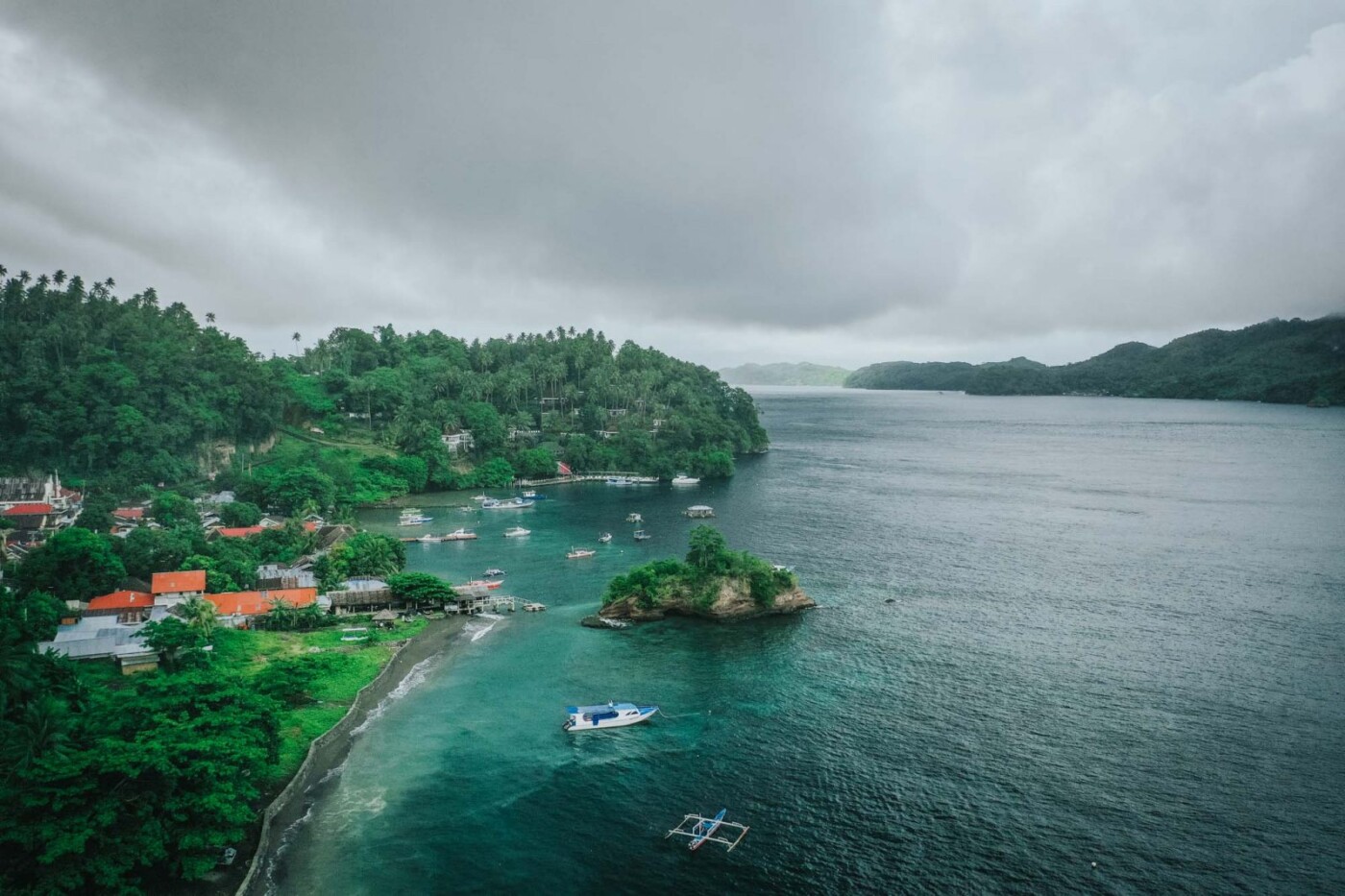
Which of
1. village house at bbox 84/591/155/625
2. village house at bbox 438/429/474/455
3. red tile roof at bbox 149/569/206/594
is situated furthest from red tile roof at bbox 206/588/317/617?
village house at bbox 438/429/474/455

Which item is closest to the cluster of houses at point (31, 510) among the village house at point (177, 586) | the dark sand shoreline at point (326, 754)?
the village house at point (177, 586)

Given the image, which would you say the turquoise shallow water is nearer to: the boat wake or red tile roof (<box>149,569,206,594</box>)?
the boat wake

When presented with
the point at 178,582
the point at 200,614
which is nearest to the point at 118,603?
the point at 178,582

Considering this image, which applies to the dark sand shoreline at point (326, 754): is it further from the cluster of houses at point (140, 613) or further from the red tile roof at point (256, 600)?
the cluster of houses at point (140, 613)

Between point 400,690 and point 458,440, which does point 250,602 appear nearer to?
point 400,690

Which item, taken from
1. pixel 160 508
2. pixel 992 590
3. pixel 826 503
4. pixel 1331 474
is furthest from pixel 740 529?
pixel 1331 474

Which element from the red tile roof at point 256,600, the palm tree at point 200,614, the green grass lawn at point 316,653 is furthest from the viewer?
the red tile roof at point 256,600
